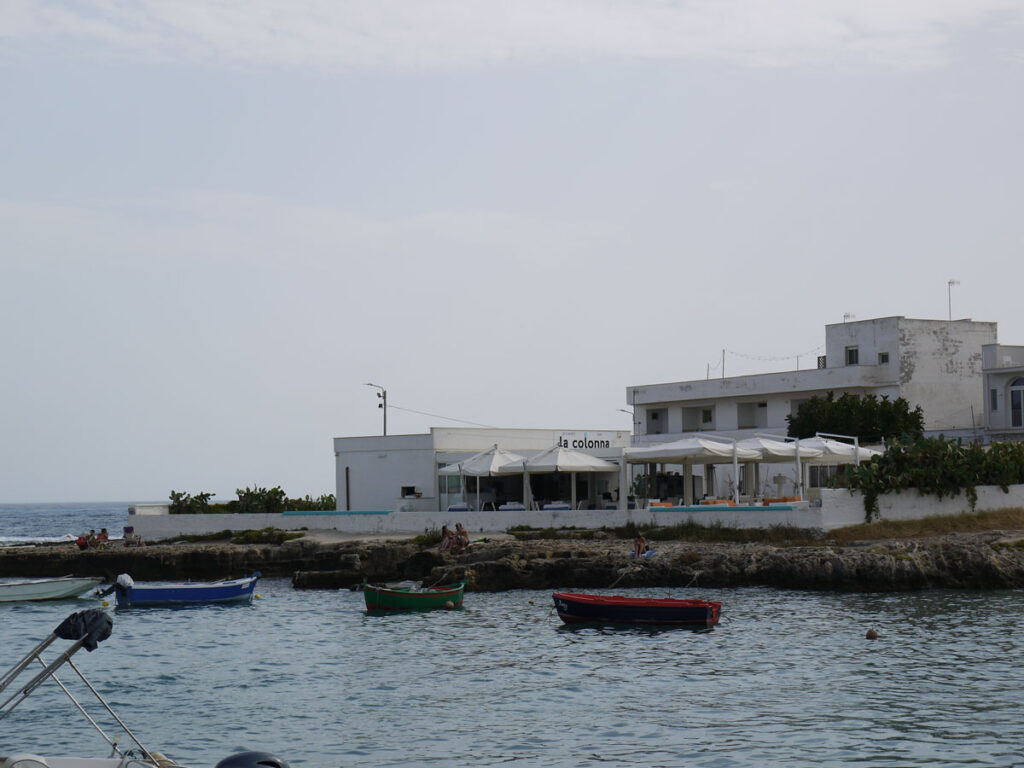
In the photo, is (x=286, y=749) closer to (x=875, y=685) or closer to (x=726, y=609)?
(x=875, y=685)

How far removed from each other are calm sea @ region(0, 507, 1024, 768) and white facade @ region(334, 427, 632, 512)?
2153cm

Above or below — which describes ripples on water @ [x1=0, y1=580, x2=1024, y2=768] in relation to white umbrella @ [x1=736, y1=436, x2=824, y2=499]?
below

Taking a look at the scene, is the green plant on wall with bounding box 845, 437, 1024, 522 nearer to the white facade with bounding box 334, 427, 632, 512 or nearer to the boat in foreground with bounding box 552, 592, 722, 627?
the boat in foreground with bounding box 552, 592, 722, 627

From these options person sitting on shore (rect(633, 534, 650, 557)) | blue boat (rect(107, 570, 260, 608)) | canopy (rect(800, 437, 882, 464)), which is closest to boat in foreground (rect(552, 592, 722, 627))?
person sitting on shore (rect(633, 534, 650, 557))

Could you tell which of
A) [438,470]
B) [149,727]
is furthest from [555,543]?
[149,727]

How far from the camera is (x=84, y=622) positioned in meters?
13.7

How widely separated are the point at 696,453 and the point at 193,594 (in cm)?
2001

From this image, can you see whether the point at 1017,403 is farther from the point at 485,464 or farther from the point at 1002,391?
the point at 485,464

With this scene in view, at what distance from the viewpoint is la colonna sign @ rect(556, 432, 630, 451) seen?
63219 millimetres

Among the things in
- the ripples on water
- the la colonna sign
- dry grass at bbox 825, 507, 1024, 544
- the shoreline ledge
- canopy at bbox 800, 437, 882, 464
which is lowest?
the ripples on water

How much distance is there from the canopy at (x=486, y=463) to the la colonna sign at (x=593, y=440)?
302 inches

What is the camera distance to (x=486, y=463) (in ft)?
178

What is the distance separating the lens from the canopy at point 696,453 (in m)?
47.3

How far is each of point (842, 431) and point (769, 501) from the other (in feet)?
47.4
